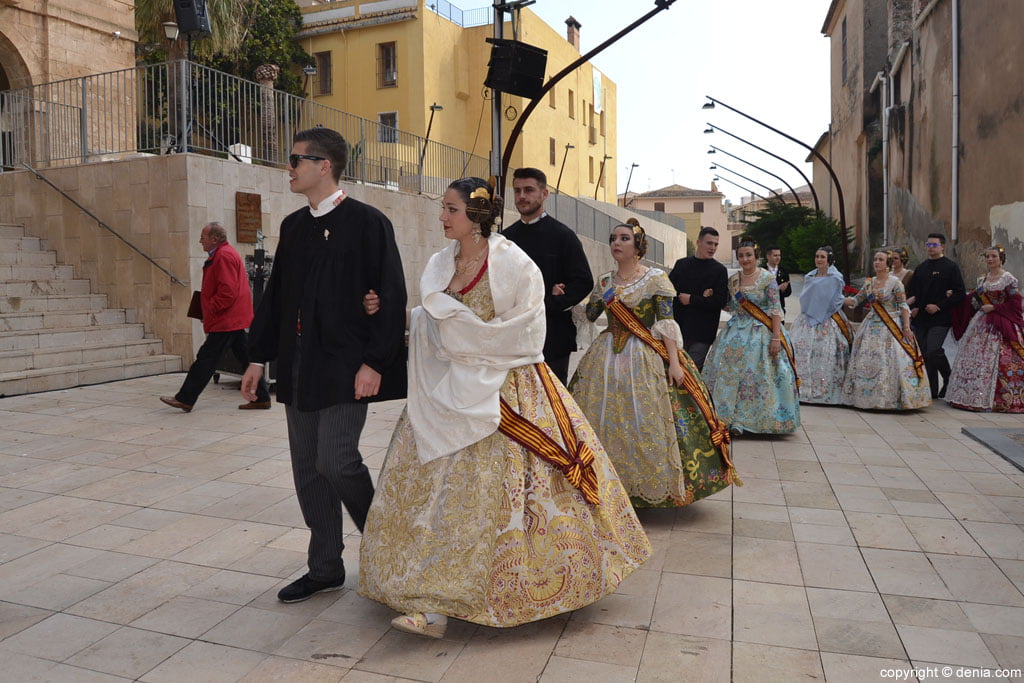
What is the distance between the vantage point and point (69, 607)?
11.6 feet

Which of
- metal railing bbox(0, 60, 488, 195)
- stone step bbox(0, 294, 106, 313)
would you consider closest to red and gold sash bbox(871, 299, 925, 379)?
metal railing bbox(0, 60, 488, 195)

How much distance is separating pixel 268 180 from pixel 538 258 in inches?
317

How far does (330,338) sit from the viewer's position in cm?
342

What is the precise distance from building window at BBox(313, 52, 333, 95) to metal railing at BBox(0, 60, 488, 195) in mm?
21196

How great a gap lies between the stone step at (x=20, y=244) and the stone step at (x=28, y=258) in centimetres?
13

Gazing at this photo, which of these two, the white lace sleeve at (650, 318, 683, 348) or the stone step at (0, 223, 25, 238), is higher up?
the stone step at (0, 223, 25, 238)

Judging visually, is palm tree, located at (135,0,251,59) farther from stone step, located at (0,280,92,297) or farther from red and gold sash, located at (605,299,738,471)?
red and gold sash, located at (605,299,738,471)

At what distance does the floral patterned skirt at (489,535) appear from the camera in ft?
10.4

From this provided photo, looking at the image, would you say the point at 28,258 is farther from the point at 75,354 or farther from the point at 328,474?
the point at 328,474

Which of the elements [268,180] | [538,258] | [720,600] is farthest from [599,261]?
[720,600]

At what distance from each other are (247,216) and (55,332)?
9.35 ft

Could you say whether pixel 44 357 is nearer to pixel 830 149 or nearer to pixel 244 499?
pixel 244 499

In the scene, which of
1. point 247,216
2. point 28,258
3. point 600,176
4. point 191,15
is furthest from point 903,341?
point 600,176

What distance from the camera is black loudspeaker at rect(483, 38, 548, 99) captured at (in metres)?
10.1
